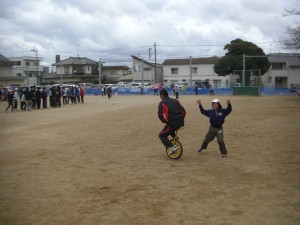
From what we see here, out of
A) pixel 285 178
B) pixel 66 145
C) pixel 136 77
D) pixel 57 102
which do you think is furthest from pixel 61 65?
pixel 285 178

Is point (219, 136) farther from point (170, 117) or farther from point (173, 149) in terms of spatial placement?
point (170, 117)

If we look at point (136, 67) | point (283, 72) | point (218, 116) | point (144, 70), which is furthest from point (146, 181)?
point (136, 67)

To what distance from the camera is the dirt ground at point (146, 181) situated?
4.66 metres

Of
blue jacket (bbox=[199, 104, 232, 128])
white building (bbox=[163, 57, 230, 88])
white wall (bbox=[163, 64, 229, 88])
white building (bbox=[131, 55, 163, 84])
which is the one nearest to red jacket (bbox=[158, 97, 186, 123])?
blue jacket (bbox=[199, 104, 232, 128])

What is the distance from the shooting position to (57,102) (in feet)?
86.1

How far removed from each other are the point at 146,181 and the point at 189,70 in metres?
61.0

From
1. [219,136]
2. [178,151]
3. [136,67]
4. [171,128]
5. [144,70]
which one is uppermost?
[136,67]

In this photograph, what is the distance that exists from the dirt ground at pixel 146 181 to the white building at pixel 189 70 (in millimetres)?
54300

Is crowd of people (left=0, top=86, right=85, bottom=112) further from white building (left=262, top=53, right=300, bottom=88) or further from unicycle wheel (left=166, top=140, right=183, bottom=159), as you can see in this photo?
white building (left=262, top=53, right=300, bottom=88)

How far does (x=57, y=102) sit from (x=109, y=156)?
18.9 m

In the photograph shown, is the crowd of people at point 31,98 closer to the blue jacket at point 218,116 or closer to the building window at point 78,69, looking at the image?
the blue jacket at point 218,116

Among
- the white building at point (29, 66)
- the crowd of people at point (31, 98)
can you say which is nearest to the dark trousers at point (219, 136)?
the crowd of people at point (31, 98)

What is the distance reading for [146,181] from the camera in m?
6.28

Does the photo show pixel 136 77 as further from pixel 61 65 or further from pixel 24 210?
pixel 24 210
